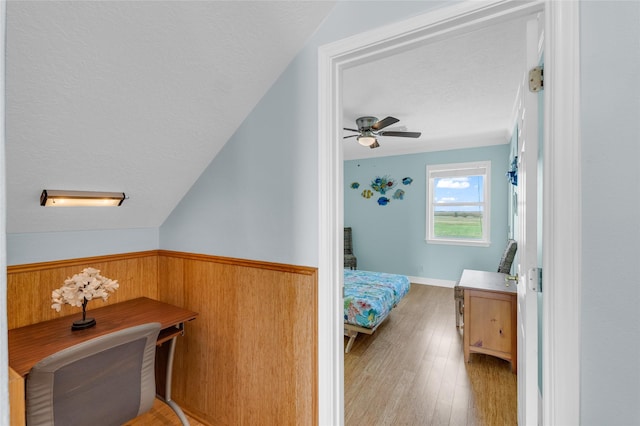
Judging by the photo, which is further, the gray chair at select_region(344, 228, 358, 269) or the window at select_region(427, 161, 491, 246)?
the gray chair at select_region(344, 228, 358, 269)

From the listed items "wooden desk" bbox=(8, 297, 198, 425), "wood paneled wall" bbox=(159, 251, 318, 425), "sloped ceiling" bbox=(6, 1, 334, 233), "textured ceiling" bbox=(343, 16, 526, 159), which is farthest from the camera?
"textured ceiling" bbox=(343, 16, 526, 159)

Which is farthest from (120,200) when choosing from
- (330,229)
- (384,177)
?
(384,177)

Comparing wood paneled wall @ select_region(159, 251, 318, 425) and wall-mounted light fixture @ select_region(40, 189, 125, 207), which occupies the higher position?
wall-mounted light fixture @ select_region(40, 189, 125, 207)

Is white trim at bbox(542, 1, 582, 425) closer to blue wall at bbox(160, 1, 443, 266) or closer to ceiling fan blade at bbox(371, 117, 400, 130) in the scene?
blue wall at bbox(160, 1, 443, 266)

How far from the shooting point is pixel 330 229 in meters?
1.31

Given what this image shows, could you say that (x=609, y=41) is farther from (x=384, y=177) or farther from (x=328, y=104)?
(x=384, y=177)

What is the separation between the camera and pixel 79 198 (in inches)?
59.4

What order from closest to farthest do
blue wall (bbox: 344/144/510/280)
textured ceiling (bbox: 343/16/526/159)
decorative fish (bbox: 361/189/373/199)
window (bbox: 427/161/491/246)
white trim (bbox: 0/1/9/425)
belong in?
white trim (bbox: 0/1/9/425) → textured ceiling (bbox: 343/16/526/159) → blue wall (bbox: 344/144/510/280) → window (bbox: 427/161/491/246) → decorative fish (bbox: 361/189/373/199)

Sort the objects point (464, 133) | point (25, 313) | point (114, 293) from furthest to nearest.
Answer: point (464, 133)
point (114, 293)
point (25, 313)

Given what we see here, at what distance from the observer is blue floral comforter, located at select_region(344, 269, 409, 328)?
9.08 ft

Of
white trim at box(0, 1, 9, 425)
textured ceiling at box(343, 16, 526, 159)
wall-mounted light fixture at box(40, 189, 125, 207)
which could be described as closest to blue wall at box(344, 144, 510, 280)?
textured ceiling at box(343, 16, 526, 159)

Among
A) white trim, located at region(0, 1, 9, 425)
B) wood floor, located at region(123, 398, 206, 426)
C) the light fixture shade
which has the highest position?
the light fixture shade

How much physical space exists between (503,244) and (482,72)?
3094 mm

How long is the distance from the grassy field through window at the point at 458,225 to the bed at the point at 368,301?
1793mm
